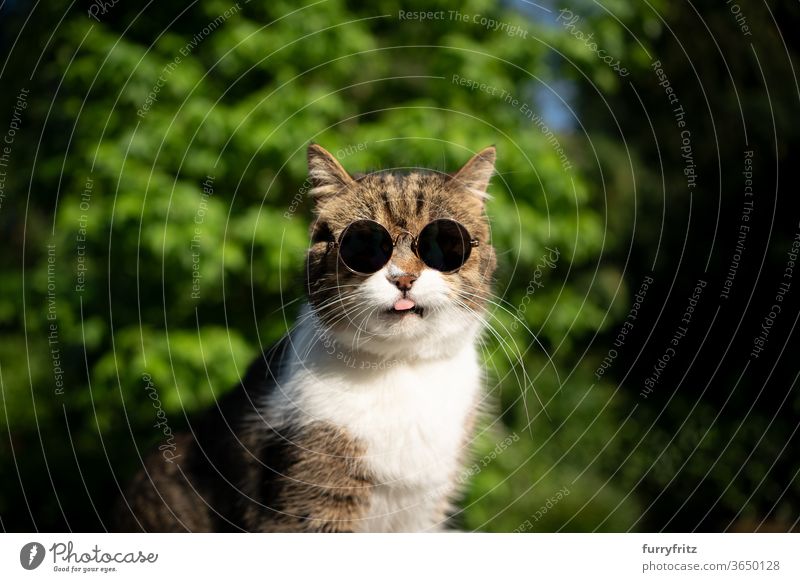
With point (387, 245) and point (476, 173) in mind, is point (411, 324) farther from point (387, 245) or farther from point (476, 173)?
point (476, 173)

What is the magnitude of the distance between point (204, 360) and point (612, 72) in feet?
13.1

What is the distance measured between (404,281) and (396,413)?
538 millimetres

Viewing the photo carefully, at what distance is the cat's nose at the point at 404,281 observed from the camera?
2.37 m

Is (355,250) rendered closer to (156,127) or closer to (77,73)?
(156,127)

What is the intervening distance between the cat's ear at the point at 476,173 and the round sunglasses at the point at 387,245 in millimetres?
280

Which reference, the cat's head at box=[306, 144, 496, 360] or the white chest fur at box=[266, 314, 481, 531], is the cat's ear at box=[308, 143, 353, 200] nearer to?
the cat's head at box=[306, 144, 496, 360]

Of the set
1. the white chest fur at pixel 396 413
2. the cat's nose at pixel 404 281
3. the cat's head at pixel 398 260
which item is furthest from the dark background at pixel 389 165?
the cat's nose at pixel 404 281

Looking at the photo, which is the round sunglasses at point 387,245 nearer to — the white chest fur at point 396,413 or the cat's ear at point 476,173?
the cat's ear at point 476,173

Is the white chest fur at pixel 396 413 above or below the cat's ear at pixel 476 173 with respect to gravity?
below
